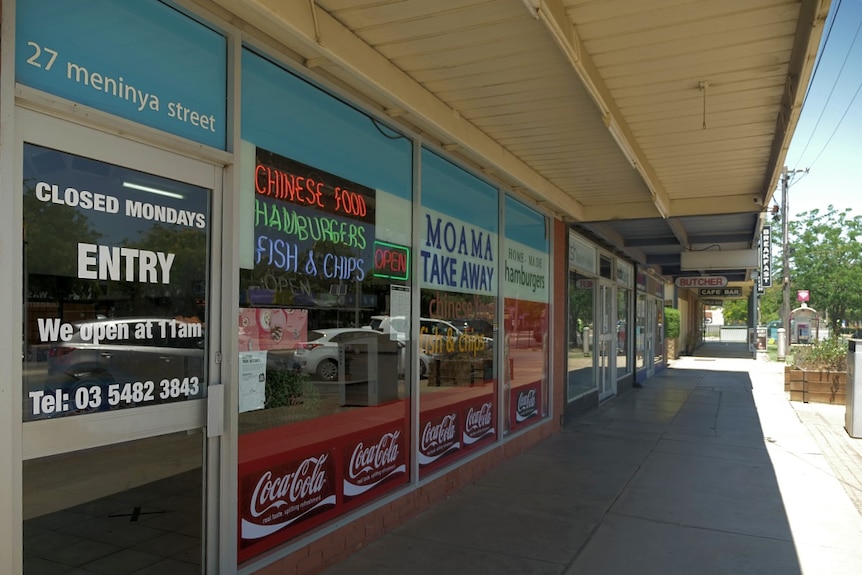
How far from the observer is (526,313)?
798 centimetres

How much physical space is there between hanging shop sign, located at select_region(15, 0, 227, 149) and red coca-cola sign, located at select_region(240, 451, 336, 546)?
6.23 ft

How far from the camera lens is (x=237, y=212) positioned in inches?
137

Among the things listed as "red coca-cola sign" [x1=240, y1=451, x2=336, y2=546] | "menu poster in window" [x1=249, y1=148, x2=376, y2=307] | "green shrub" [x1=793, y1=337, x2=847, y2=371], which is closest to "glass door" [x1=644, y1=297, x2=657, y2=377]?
"green shrub" [x1=793, y1=337, x2=847, y2=371]

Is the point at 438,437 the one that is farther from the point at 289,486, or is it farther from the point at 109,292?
the point at 109,292

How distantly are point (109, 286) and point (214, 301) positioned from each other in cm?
63

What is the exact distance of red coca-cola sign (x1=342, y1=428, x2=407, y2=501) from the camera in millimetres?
4523

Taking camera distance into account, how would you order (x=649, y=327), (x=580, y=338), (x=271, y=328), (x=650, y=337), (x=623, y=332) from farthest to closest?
(x=650, y=337)
(x=649, y=327)
(x=623, y=332)
(x=580, y=338)
(x=271, y=328)

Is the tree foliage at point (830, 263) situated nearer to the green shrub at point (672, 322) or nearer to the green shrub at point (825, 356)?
the green shrub at point (672, 322)

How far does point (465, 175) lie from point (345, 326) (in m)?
2.49

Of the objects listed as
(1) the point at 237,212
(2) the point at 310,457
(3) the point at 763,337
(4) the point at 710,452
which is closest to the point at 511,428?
(4) the point at 710,452

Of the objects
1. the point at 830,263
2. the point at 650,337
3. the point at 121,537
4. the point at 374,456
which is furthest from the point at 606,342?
the point at 830,263

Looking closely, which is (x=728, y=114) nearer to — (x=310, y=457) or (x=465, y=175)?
(x=465, y=175)

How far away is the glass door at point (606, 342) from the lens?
11.8 m

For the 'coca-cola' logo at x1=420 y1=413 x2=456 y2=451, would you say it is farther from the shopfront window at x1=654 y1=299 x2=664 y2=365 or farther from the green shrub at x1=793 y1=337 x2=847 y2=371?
the shopfront window at x1=654 y1=299 x2=664 y2=365
